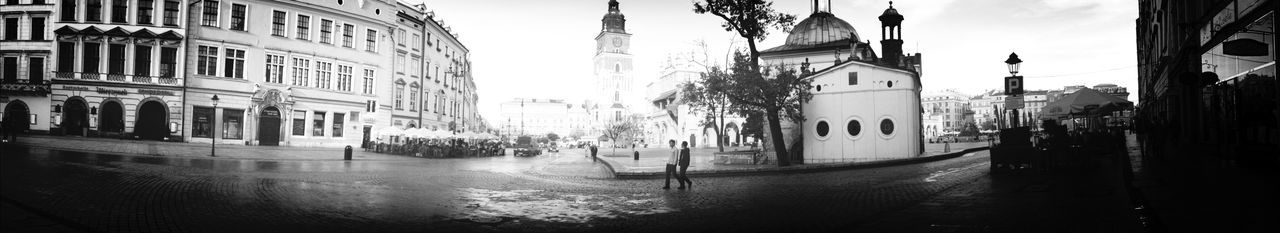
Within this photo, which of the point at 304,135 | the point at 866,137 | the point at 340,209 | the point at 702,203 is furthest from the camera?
the point at 866,137

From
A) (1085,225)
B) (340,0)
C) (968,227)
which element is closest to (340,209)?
(340,0)

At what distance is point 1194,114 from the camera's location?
15.2 metres

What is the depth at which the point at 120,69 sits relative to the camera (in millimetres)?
9211

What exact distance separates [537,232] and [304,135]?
23.0 feet

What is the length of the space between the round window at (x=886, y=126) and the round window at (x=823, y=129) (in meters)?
2.19

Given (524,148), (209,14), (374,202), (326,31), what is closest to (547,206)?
(374,202)

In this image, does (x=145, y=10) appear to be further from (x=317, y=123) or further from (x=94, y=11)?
(x=317, y=123)

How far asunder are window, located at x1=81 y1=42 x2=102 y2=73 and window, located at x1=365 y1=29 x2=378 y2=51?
391 cm

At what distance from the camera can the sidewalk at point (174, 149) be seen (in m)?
7.60

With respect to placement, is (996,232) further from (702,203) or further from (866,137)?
(866,137)

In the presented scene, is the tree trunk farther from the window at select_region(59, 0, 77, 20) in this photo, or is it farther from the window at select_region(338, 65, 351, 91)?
the window at select_region(59, 0, 77, 20)

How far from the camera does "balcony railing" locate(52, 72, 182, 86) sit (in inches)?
320

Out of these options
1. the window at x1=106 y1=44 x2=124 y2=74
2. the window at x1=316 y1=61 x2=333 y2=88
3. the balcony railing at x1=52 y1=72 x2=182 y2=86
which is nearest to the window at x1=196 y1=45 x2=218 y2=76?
the balcony railing at x1=52 y1=72 x2=182 y2=86

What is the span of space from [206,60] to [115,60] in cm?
114
